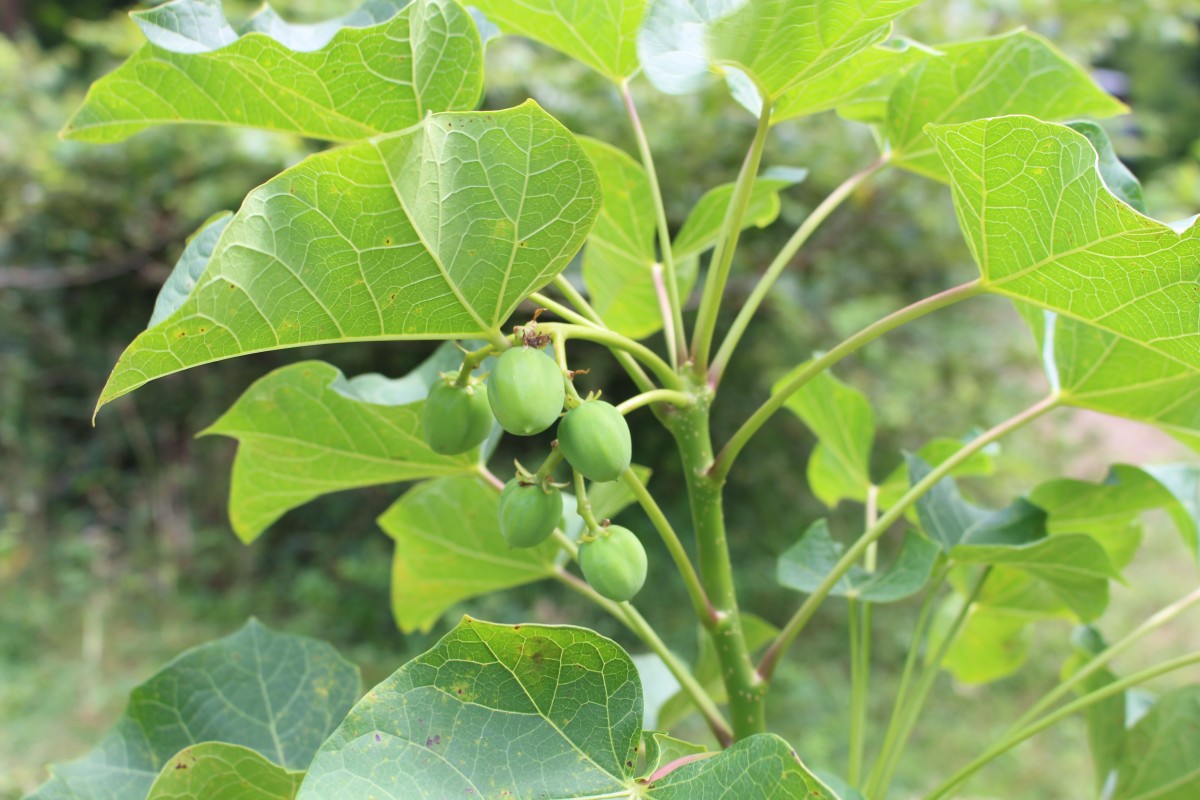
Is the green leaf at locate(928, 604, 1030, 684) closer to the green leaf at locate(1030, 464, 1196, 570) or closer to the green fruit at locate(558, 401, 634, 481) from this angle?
the green leaf at locate(1030, 464, 1196, 570)

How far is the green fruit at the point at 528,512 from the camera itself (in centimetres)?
52

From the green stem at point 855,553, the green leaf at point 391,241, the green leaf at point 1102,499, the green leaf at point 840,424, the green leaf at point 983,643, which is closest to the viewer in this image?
the green leaf at point 391,241

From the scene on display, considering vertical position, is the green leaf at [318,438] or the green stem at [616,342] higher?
the green stem at [616,342]

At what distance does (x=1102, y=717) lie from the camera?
0.88m

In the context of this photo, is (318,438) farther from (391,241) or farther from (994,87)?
(994,87)

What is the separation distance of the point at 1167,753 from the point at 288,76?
985 mm

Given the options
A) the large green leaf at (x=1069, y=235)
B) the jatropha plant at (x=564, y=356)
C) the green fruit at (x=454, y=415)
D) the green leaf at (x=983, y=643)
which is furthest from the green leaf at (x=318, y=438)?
the green leaf at (x=983, y=643)

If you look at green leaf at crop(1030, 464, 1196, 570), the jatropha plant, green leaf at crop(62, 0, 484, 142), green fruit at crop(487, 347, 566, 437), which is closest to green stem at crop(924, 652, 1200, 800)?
the jatropha plant

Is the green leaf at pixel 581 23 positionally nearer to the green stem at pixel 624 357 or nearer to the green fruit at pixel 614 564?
the green stem at pixel 624 357

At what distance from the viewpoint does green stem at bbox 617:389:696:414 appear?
505mm

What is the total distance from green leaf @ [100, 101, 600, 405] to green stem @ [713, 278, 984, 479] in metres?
0.20

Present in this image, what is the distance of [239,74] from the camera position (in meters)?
0.59

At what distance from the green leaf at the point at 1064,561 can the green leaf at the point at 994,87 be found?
0.31 m

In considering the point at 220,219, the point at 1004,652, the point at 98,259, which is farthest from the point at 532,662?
the point at 98,259
